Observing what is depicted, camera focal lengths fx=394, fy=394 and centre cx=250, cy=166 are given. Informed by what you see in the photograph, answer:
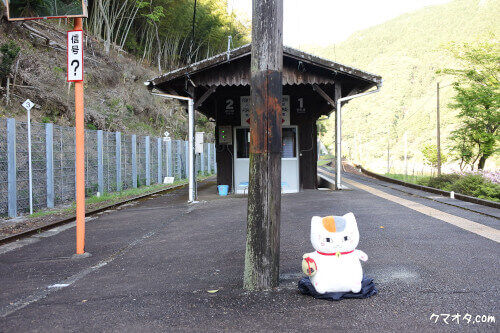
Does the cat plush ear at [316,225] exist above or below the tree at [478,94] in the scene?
below

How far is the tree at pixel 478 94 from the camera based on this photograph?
23.2m

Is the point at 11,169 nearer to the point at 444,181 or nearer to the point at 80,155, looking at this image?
the point at 80,155

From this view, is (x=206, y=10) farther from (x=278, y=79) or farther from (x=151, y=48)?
(x=278, y=79)

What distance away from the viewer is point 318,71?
11.2 metres

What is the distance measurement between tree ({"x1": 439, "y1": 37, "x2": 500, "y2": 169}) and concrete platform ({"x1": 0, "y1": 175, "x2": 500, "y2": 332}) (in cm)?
1929

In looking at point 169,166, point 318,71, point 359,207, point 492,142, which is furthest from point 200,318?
point 492,142

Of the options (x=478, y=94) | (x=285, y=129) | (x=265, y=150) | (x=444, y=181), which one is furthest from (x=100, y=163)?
(x=478, y=94)

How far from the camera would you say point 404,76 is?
281 feet

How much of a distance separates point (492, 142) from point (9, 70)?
1055 inches

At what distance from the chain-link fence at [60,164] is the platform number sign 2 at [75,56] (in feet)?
14.3

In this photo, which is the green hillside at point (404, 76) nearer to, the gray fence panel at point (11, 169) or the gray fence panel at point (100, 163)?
the gray fence panel at point (100, 163)

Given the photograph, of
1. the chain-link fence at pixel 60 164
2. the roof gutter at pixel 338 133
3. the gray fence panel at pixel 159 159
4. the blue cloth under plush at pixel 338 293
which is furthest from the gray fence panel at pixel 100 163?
the blue cloth under plush at pixel 338 293

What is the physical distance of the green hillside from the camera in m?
60.1

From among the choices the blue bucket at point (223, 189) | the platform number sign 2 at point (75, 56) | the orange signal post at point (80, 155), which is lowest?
the blue bucket at point (223, 189)
